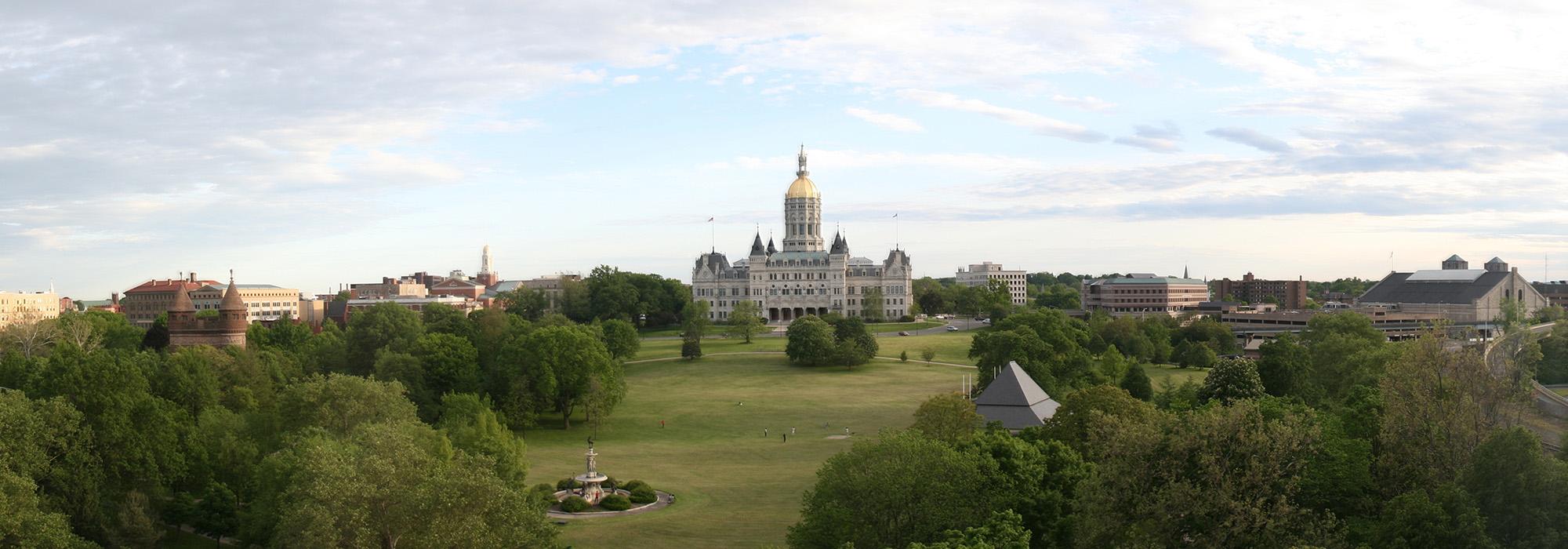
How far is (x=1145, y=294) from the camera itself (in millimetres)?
174750

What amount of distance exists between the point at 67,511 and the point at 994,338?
5109cm

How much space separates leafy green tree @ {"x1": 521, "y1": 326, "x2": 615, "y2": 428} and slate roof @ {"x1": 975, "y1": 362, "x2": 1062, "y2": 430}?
25.5 m

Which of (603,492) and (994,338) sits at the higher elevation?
(994,338)

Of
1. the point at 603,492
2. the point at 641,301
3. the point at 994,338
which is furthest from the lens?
the point at 641,301

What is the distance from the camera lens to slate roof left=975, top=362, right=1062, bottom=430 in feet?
165

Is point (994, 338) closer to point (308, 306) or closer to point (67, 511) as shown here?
point (67, 511)

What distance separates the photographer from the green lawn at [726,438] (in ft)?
138

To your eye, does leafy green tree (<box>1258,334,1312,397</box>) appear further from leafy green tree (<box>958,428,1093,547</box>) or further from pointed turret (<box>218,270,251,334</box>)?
pointed turret (<box>218,270,251,334</box>)

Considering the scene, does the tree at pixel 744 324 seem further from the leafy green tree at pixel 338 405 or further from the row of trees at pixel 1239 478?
the row of trees at pixel 1239 478

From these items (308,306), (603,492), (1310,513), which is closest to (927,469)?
(1310,513)

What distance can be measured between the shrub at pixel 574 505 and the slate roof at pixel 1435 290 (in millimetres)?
111425

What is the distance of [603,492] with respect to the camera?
48.0 meters

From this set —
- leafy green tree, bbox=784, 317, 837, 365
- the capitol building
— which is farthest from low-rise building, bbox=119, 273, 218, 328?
leafy green tree, bbox=784, 317, 837, 365

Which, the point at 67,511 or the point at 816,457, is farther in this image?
the point at 816,457
